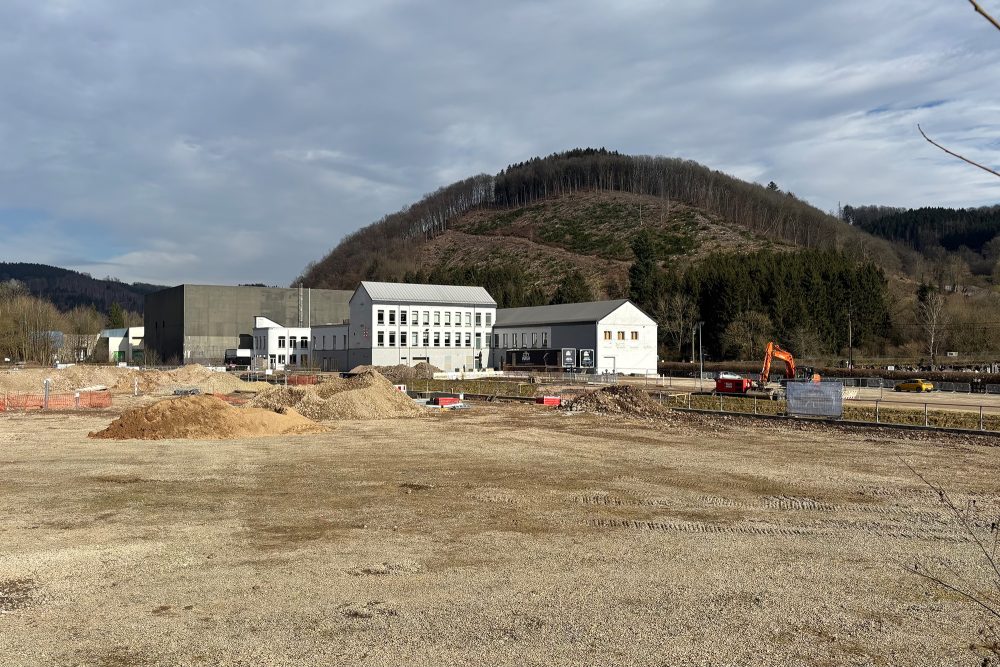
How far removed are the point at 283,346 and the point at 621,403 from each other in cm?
7997

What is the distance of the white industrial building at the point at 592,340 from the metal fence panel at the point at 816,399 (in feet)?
157

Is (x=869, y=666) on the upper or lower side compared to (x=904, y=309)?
lower

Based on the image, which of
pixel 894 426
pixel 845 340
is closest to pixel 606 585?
pixel 894 426

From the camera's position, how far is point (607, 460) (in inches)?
1018

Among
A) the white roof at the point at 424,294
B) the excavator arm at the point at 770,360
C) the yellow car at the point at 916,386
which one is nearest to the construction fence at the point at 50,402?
the white roof at the point at 424,294

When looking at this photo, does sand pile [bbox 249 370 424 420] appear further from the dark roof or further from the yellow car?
the dark roof

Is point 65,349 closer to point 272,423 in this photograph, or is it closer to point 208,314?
point 208,314

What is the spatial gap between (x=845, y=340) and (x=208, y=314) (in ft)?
329

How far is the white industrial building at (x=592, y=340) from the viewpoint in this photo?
88.9m

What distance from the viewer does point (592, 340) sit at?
292 ft

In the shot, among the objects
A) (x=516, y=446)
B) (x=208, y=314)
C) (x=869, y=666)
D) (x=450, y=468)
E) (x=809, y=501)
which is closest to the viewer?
(x=869, y=666)

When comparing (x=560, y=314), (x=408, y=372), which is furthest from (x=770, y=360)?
(x=560, y=314)

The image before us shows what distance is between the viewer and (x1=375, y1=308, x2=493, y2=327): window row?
98.0 metres

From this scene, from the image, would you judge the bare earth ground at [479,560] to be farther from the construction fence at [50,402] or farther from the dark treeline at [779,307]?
the dark treeline at [779,307]
